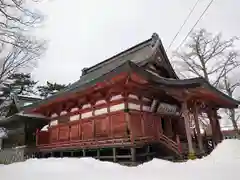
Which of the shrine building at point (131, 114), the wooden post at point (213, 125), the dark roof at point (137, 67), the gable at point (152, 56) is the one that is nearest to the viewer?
the dark roof at point (137, 67)

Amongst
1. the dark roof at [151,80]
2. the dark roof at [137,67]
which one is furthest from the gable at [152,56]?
the dark roof at [151,80]

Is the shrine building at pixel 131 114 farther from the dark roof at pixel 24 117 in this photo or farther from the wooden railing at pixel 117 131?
the dark roof at pixel 24 117

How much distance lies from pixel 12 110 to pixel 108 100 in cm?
1427

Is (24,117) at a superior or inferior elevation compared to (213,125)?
superior

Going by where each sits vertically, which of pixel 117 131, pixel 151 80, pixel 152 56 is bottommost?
pixel 117 131

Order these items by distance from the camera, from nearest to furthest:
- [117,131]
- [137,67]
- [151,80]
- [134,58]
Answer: [137,67] < [151,80] < [117,131] < [134,58]

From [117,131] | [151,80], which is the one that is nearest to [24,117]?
[117,131]

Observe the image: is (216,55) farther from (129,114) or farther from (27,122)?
(27,122)

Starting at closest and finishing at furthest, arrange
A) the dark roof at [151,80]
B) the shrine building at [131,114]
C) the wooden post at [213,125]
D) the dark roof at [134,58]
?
the dark roof at [151,80], the shrine building at [131,114], the dark roof at [134,58], the wooden post at [213,125]

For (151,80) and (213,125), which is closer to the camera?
(151,80)

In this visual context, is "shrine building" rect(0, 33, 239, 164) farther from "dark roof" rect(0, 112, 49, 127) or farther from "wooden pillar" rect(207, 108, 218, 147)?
"dark roof" rect(0, 112, 49, 127)

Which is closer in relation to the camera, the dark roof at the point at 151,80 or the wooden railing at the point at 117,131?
the dark roof at the point at 151,80

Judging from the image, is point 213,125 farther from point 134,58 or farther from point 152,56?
point 134,58

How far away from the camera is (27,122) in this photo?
18.2 m
